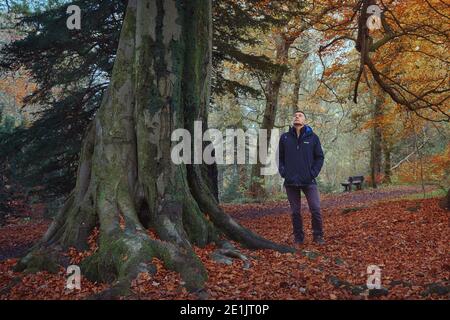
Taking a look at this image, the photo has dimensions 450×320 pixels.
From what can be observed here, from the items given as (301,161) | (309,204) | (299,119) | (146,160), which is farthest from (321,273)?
(299,119)

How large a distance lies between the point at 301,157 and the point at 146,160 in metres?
2.70

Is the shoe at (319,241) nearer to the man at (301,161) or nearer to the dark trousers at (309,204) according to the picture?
the dark trousers at (309,204)

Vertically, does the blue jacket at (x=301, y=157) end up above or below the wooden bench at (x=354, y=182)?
above

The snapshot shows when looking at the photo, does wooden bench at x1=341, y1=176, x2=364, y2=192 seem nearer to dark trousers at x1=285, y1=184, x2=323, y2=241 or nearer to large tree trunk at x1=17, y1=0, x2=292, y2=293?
dark trousers at x1=285, y1=184, x2=323, y2=241

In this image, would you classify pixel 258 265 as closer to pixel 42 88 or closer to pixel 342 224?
pixel 342 224

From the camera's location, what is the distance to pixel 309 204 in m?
7.26

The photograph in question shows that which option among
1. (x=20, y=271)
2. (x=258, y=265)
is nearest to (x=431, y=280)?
(x=258, y=265)

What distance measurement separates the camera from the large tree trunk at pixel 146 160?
5582 millimetres

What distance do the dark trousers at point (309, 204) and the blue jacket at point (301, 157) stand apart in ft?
0.49

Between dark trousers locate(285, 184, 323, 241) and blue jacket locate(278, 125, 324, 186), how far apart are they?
0.15 metres

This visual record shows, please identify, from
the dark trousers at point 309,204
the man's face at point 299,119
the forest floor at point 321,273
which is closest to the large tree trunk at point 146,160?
the forest floor at point 321,273

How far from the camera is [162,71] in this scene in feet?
19.2
